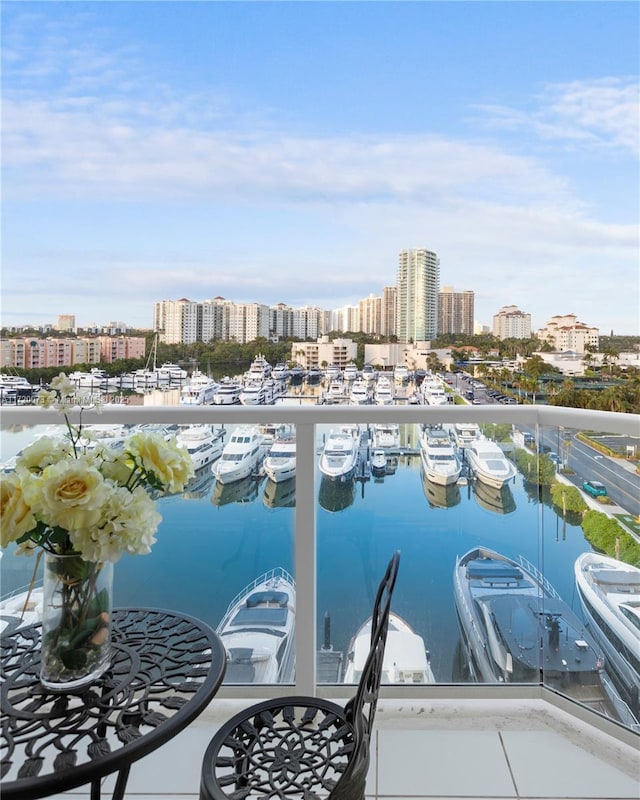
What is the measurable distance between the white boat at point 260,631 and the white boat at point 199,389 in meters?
1.26

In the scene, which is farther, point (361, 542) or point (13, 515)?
point (361, 542)

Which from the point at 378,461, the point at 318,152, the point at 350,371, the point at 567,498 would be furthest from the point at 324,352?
the point at 567,498

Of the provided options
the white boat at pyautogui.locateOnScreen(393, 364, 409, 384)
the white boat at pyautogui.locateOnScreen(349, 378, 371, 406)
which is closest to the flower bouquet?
the white boat at pyautogui.locateOnScreen(349, 378, 371, 406)

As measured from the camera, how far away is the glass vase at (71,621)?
1.06m

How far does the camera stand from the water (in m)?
2.14

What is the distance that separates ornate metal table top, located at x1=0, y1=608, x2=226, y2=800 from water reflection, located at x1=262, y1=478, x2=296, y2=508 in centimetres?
83

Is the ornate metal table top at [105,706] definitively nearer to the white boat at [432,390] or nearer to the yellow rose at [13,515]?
the yellow rose at [13,515]

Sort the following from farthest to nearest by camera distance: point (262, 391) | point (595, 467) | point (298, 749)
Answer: point (262, 391) < point (595, 467) < point (298, 749)

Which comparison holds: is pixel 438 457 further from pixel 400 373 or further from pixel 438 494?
pixel 400 373

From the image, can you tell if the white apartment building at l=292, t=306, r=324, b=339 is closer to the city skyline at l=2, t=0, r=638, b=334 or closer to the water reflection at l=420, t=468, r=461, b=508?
the city skyline at l=2, t=0, r=638, b=334

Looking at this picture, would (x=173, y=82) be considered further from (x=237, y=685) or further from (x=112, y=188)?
(x=237, y=685)

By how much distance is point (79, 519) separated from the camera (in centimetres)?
99

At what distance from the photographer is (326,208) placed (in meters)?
4.78

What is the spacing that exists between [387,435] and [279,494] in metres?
0.49
